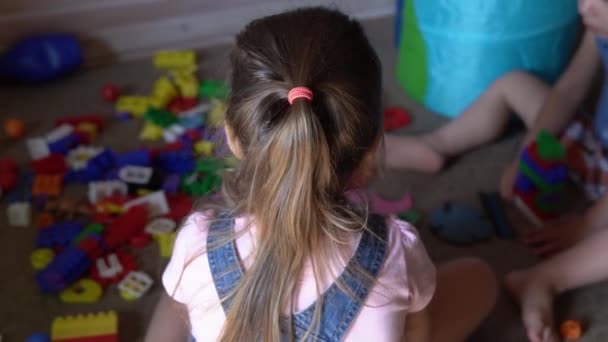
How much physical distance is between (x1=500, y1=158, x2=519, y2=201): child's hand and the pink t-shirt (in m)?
0.52

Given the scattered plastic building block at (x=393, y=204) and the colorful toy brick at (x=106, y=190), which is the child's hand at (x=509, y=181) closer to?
the scattered plastic building block at (x=393, y=204)

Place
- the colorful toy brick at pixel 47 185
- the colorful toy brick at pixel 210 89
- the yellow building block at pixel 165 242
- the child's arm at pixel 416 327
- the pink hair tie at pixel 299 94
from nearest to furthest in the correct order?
the pink hair tie at pixel 299 94 → the child's arm at pixel 416 327 → the yellow building block at pixel 165 242 → the colorful toy brick at pixel 47 185 → the colorful toy brick at pixel 210 89

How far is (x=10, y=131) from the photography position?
1.38 m

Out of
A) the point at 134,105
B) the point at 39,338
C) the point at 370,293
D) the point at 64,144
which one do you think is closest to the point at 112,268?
the point at 39,338

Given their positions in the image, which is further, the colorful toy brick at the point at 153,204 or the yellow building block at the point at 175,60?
the yellow building block at the point at 175,60

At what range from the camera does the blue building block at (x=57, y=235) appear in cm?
114

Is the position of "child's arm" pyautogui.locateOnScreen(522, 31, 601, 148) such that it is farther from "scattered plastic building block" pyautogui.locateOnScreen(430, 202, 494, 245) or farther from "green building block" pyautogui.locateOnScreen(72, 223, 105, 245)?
"green building block" pyautogui.locateOnScreen(72, 223, 105, 245)

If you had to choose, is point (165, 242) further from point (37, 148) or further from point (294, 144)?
point (294, 144)

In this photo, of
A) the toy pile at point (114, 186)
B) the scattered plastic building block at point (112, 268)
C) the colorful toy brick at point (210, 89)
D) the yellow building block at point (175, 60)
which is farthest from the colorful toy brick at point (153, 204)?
the yellow building block at point (175, 60)

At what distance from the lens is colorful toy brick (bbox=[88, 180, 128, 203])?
122cm

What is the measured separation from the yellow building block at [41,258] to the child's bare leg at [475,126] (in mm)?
632

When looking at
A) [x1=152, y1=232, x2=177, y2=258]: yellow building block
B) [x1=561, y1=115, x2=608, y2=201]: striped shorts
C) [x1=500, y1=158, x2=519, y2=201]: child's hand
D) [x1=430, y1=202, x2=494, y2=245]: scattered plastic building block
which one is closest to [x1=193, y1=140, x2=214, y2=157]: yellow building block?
[x1=152, y1=232, x2=177, y2=258]: yellow building block

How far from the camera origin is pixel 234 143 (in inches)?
26.1

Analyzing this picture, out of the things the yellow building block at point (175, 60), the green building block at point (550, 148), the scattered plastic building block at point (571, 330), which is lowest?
the scattered plastic building block at point (571, 330)
